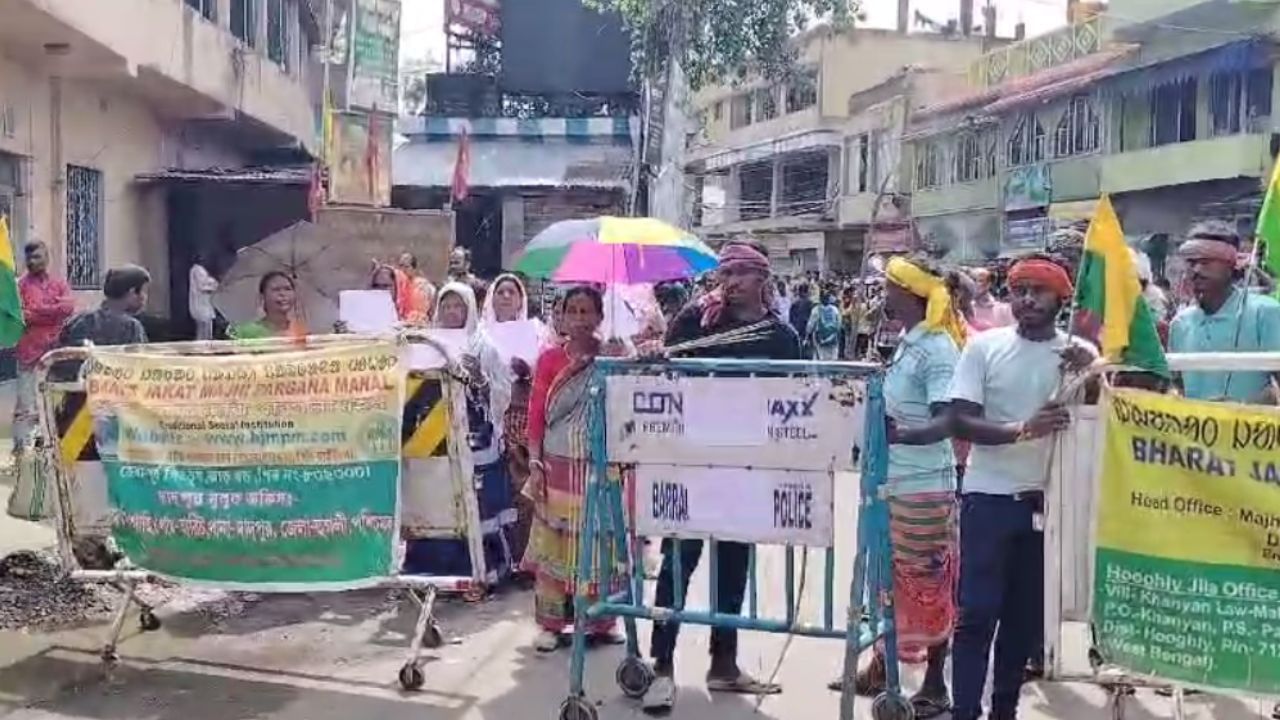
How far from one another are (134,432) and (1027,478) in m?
3.43

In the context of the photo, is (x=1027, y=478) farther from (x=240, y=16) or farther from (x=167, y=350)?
(x=240, y=16)

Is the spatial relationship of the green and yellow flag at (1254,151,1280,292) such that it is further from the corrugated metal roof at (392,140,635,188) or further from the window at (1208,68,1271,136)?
the window at (1208,68,1271,136)

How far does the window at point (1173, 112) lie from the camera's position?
25297 mm

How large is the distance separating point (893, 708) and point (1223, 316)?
1.99 m

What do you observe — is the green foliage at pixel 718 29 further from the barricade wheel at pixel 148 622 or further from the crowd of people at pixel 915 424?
the barricade wheel at pixel 148 622

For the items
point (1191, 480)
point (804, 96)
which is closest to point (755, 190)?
point (804, 96)

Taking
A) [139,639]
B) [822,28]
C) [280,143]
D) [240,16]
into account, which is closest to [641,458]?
[139,639]

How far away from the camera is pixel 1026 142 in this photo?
105ft

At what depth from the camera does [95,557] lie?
6.33 m

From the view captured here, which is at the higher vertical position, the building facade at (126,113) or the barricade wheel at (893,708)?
the building facade at (126,113)

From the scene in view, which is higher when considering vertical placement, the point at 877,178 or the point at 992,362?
the point at 877,178

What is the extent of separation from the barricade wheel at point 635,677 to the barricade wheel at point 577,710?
0.44 meters

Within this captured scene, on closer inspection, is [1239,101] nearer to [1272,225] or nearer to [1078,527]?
[1272,225]

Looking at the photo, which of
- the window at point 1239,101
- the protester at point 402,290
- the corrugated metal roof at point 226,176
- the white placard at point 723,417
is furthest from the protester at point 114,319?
the window at point 1239,101
